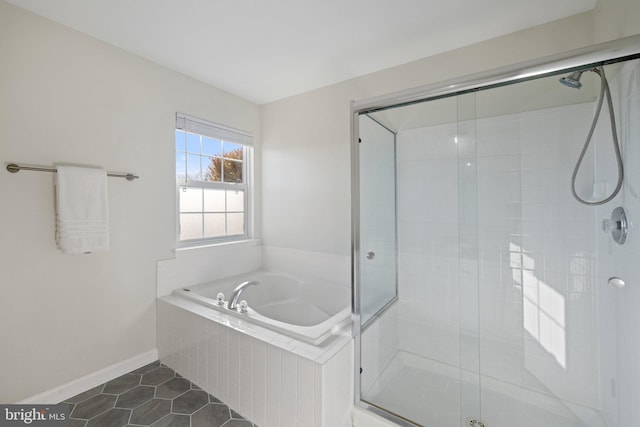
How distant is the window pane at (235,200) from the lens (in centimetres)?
295

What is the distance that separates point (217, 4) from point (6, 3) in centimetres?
117

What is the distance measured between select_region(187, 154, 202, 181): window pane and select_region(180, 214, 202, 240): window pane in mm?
359

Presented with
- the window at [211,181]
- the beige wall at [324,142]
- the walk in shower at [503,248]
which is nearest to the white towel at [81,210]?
the window at [211,181]

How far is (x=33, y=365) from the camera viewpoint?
1.65 m

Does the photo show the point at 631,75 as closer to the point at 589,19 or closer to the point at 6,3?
the point at 589,19

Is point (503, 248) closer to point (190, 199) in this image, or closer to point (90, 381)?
point (190, 199)

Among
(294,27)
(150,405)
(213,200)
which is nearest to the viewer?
(150,405)

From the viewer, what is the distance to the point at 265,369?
152cm

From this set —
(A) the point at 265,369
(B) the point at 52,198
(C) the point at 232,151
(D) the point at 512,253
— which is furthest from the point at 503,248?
(B) the point at 52,198

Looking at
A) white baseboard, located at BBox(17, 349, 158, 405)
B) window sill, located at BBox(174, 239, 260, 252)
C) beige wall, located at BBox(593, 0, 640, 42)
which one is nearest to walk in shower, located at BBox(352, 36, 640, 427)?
beige wall, located at BBox(593, 0, 640, 42)

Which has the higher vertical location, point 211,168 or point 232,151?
point 232,151

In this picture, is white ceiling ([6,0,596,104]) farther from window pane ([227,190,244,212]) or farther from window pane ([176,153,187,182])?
window pane ([227,190,244,212])

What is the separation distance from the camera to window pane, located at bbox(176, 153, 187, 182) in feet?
8.12

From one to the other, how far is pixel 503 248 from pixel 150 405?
2.43m
